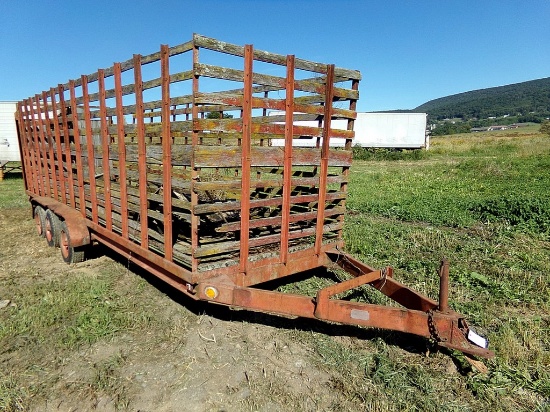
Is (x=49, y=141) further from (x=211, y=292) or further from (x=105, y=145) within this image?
(x=211, y=292)

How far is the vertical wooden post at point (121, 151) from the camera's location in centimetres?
412

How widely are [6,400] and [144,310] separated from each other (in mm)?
1519

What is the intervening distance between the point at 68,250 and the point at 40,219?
206 centimetres

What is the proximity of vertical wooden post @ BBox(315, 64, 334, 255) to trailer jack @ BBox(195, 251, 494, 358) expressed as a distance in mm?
785

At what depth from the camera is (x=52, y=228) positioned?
6277mm

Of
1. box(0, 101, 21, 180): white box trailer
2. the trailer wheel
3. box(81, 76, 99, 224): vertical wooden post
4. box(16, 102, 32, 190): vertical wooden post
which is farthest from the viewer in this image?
box(0, 101, 21, 180): white box trailer

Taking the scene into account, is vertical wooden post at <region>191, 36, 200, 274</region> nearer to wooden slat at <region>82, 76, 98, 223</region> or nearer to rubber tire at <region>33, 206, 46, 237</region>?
wooden slat at <region>82, 76, 98, 223</region>

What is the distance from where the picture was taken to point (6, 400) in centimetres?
270

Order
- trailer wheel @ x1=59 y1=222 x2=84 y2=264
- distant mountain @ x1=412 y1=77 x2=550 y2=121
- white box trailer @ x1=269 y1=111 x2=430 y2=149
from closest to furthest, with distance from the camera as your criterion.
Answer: trailer wheel @ x1=59 y1=222 x2=84 y2=264 → white box trailer @ x1=269 y1=111 x2=430 y2=149 → distant mountain @ x1=412 y1=77 x2=550 y2=121

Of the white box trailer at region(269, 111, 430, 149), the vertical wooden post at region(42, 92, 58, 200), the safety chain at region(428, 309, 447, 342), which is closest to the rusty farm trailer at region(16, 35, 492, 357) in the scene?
the safety chain at region(428, 309, 447, 342)

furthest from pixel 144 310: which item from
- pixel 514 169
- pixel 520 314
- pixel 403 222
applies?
pixel 514 169

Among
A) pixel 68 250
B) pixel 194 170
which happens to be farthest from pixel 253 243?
pixel 68 250

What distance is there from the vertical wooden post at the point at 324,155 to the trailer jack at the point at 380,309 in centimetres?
78

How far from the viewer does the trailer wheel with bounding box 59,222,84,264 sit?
5500mm
